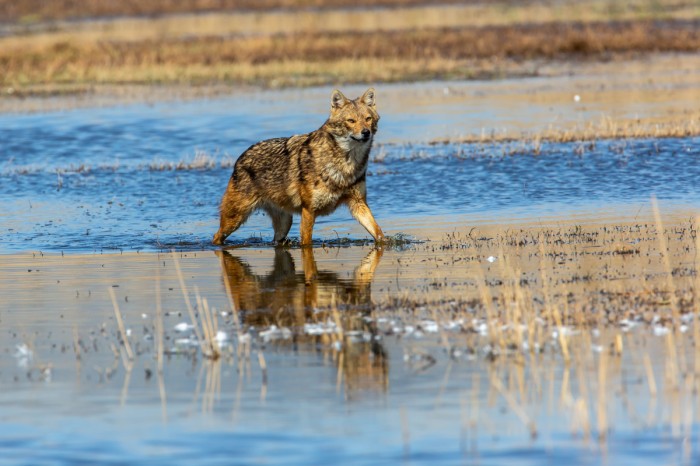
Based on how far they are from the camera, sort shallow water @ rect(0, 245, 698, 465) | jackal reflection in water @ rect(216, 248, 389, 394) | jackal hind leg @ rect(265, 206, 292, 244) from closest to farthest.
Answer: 1. shallow water @ rect(0, 245, 698, 465)
2. jackal reflection in water @ rect(216, 248, 389, 394)
3. jackal hind leg @ rect(265, 206, 292, 244)

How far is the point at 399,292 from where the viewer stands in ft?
38.1

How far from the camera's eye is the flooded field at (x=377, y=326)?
7441 millimetres

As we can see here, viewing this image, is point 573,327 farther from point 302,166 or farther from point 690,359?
point 302,166

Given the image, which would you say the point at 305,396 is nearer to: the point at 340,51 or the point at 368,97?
the point at 368,97

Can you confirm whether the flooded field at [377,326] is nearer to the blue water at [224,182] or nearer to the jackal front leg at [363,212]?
the blue water at [224,182]

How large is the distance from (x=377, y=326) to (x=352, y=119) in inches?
191

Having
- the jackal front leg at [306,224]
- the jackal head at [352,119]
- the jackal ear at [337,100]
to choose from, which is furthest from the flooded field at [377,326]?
the jackal ear at [337,100]

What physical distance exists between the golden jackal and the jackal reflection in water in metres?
0.60

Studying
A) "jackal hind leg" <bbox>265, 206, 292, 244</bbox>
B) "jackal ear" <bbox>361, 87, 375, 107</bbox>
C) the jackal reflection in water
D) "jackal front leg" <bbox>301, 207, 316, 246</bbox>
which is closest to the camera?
the jackal reflection in water

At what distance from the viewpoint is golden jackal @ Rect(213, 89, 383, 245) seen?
14.6 metres

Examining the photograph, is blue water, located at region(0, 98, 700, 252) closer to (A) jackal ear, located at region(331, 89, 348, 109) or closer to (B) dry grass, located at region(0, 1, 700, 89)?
(A) jackal ear, located at region(331, 89, 348, 109)

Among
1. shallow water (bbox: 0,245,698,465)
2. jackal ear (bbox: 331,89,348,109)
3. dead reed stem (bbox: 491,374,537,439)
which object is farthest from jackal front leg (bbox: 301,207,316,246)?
dead reed stem (bbox: 491,374,537,439)

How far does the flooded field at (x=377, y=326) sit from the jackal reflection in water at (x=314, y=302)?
3 cm

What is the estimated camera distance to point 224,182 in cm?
2203
